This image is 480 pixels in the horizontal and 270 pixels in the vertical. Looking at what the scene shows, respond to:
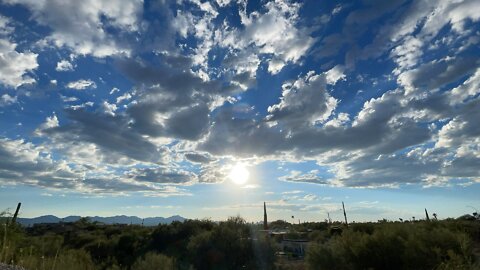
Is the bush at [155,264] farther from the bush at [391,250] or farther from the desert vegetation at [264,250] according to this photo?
the bush at [391,250]

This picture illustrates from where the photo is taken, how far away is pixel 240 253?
84.4 ft

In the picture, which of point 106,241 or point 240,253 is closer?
point 240,253

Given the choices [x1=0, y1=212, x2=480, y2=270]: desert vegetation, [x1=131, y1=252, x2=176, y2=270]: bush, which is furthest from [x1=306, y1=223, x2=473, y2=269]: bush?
[x1=131, y1=252, x2=176, y2=270]: bush

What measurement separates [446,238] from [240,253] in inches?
516

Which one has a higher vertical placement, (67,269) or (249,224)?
(249,224)

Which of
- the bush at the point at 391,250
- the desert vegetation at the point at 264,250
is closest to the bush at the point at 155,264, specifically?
the desert vegetation at the point at 264,250

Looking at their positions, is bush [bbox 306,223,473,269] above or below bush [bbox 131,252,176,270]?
above

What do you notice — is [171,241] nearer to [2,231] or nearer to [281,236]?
[281,236]

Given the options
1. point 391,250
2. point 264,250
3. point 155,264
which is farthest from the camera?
point 264,250

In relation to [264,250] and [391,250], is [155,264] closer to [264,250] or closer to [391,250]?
[264,250]

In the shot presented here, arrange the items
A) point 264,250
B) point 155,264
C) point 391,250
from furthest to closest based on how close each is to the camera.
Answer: point 264,250, point 155,264, point 391,250

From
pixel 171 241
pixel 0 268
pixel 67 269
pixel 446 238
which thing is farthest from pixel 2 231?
pixel 171 241

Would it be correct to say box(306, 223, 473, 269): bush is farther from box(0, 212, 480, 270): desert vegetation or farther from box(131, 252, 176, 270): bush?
box(131, 252, 176, 270): bush

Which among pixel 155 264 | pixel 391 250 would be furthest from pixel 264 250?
pixel 391 250
